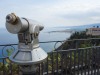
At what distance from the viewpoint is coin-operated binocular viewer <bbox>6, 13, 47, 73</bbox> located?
6.44 ft

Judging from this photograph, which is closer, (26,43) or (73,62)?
(26,43)

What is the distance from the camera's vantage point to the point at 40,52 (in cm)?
207

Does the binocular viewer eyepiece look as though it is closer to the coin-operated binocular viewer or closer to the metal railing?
the coin-operated binocular viewer

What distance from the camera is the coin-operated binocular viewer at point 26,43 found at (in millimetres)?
1963

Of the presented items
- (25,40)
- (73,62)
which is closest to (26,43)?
(25,40)

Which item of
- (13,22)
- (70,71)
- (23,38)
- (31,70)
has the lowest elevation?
(70,71)

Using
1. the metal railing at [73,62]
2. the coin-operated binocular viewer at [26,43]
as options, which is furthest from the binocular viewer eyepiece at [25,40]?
the metal railing at [73,62]

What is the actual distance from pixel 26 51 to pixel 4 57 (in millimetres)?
2238

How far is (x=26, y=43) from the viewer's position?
204 cm

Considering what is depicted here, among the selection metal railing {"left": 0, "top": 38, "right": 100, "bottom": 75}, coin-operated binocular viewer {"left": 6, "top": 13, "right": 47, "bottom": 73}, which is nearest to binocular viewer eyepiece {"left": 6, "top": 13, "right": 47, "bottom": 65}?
coin-operated binocular viewer {"left": 6, "top": 13, "right": 47, "bottom": 73}

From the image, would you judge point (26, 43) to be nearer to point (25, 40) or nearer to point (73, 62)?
point (25, 40)

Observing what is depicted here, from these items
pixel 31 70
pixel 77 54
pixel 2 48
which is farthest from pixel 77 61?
pixel 31 70

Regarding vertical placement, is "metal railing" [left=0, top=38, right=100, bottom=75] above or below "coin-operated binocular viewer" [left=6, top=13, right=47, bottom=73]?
below

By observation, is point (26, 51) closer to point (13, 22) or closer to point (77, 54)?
point (13, 22)
